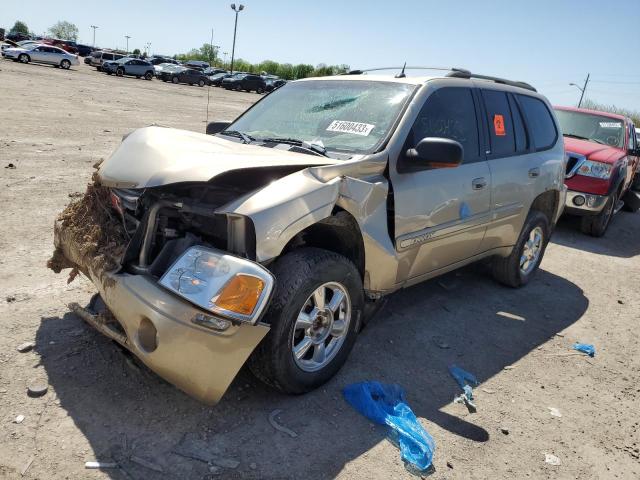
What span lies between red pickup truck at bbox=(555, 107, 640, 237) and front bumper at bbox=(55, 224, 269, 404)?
23.0 ft

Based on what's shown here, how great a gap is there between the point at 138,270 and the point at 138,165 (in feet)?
1.89

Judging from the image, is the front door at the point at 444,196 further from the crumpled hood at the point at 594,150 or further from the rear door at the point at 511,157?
the crumpled hood at the point at 594,150

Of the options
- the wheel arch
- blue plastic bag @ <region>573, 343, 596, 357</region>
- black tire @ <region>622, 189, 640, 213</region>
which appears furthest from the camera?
black tire @ <region>622, 189, 640, 213</region>

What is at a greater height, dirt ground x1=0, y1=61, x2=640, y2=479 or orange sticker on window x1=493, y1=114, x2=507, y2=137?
orange sticker on window x1=493, y1=114, x2=507, y2=137

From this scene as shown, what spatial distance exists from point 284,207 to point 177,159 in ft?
2.12

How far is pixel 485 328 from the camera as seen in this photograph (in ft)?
14.4

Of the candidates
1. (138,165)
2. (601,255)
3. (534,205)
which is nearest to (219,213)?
(138,165)

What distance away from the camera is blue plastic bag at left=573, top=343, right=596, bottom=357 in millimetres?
4184

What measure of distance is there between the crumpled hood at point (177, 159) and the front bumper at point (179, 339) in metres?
0.54

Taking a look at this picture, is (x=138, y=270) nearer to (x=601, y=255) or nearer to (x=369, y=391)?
(x=369, y=391)

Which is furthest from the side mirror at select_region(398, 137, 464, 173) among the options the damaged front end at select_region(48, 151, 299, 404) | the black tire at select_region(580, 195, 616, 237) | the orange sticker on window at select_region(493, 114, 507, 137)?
the black tire at select_region(580, 195, 616, 237)

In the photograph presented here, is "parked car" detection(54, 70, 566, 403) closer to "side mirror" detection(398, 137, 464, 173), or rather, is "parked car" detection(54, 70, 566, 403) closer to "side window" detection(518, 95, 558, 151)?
"side mirror" detection(398, 137, 464, 173)

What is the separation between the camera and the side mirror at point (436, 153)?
321 centimetres

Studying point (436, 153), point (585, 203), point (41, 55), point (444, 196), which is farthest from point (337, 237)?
point (41, 55)
